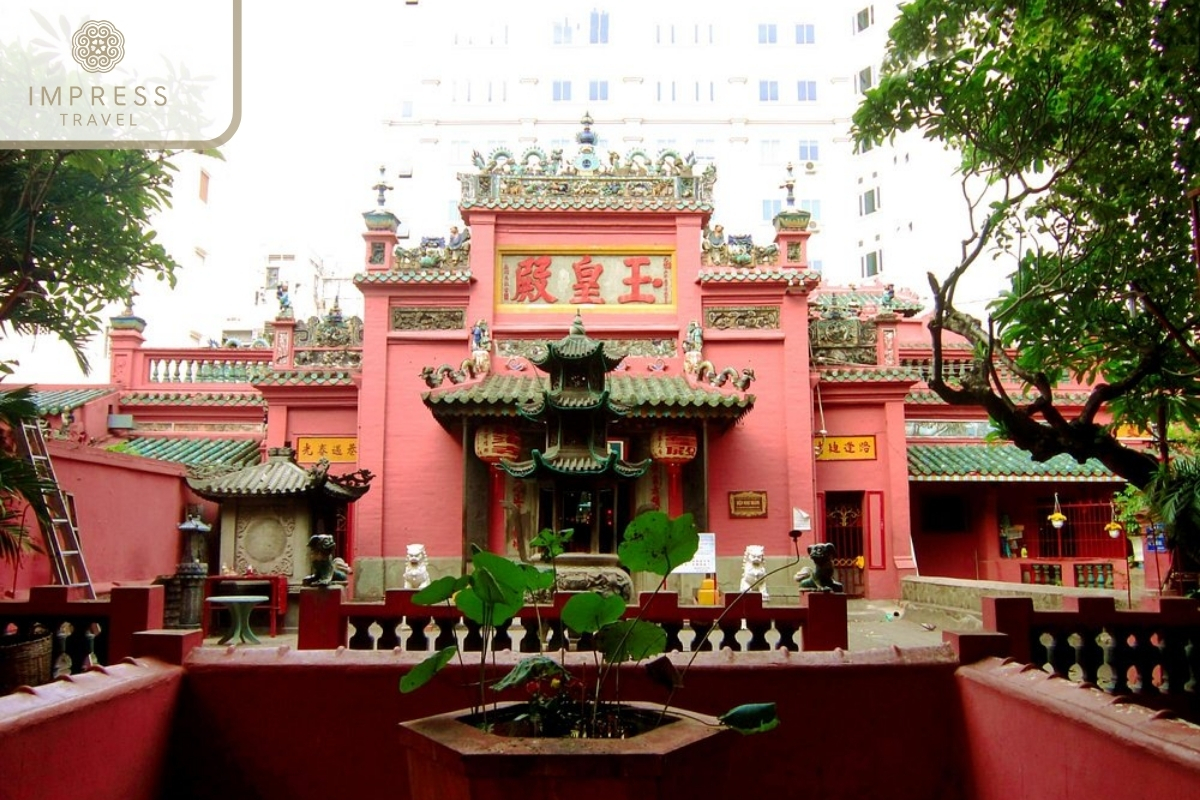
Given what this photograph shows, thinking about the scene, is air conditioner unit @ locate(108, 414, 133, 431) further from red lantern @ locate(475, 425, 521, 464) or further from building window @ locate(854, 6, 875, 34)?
building window @ locate(854, 6, 875, 34)

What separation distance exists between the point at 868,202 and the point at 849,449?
24898mm

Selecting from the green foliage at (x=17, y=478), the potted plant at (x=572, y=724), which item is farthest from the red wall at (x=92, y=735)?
the green foliage at (x=17, y=478)

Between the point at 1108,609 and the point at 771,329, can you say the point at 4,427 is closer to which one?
the point at 1108,609

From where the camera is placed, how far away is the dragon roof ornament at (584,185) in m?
16.5

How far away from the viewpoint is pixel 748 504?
51.9ft

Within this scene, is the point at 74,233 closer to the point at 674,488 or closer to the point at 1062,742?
the point at 1062,742

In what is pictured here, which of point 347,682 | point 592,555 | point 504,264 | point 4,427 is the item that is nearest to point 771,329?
point 504,264

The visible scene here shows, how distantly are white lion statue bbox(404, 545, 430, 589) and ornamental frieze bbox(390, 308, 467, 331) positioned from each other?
3.98 m

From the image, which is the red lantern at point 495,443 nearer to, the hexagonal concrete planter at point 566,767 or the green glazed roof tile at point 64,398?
the green glazed roof tile at point 64,398

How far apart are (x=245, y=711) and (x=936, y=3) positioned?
693 centimetres

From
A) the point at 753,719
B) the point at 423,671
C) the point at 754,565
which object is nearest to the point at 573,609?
the point at 423,671

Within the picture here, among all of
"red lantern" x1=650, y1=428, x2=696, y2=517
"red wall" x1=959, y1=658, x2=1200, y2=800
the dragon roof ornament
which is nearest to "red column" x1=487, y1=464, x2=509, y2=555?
"red lantern" x1=650, y1=428, x2=696, y2=517

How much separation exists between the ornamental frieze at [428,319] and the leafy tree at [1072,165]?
945cm

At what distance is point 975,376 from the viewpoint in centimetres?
808
